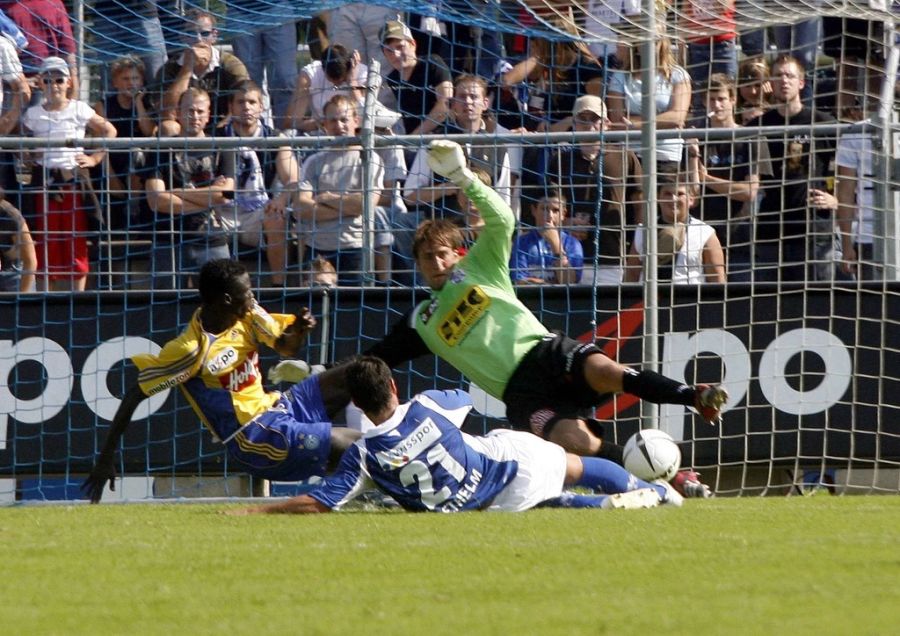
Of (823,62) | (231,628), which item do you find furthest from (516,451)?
(823,62)

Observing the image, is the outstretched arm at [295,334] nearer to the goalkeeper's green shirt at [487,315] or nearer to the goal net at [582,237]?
the goalkeeper's green shirt at [487,315]

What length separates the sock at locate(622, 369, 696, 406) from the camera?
775 cm

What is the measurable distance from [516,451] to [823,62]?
18.2 feet

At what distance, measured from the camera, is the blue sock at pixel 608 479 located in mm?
7734

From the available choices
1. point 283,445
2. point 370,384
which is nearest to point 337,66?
point 283,445

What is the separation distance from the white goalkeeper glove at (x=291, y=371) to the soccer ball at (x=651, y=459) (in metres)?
1.94

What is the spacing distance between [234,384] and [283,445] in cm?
45

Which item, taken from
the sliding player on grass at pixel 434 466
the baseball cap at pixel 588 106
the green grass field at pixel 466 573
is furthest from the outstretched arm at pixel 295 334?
the baseball cap at pixel 588 106

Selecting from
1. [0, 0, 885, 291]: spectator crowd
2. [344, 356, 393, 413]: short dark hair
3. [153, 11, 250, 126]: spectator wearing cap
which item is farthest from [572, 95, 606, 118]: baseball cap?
[344, 356, 393, 413]: short dark hair

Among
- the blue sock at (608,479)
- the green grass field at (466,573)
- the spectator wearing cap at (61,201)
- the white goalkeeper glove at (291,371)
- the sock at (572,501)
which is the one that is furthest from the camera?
the spectator wearing cap at (61,201)

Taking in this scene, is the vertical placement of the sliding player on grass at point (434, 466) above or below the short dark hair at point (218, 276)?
below

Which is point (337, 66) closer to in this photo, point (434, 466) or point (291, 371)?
point (291, 371)

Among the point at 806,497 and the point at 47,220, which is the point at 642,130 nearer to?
the point at 806,497

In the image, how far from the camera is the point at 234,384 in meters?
8.38
